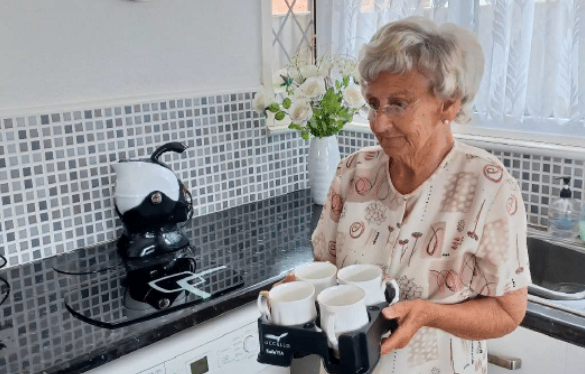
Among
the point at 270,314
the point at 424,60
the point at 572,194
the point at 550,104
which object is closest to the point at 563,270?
the point at 572,194

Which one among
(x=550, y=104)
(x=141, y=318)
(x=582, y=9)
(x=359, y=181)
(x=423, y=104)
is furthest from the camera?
(x=550, y=104)

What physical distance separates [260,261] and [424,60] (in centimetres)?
83

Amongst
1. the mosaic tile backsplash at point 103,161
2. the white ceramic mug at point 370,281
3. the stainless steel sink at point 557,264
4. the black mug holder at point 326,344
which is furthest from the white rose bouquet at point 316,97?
the black mug holder at point 326,344

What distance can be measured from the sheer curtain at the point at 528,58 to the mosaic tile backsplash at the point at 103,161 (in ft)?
2.34

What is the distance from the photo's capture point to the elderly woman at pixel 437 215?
105 centimetres

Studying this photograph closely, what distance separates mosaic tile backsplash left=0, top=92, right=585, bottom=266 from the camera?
1.68 m

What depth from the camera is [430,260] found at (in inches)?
43.2

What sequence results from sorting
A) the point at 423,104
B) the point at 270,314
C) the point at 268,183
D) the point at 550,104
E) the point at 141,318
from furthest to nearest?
the point at 268,183 < the point at 550,104 < the point at 141,318 < the point at 423,104 < the point at 270,314

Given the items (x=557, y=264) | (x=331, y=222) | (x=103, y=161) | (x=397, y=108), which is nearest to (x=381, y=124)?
(x=397, y=108)

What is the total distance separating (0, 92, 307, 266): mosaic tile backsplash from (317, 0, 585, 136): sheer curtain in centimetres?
71

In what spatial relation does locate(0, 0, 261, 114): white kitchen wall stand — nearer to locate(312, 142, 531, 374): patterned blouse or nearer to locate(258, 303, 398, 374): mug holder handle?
locate(312, 142, 531, 374): patterned blouse

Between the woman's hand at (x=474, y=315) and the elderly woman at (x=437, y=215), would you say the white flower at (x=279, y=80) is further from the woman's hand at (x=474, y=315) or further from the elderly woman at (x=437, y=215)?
the woman's hand at (x=474, y=315)

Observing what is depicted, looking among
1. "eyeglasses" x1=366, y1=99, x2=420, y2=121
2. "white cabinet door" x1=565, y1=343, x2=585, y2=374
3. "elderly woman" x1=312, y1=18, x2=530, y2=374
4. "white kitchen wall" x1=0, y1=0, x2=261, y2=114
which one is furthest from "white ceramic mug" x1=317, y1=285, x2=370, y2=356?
"white kitchen wall" x1=0, y1=0, x2=261, y2=114

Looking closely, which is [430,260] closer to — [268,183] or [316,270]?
[316,270]
